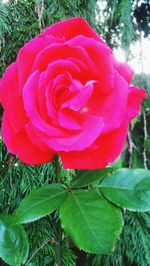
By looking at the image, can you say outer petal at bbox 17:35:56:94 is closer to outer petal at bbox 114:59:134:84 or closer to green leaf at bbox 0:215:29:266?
outer petal at bbox 114:59:134:84

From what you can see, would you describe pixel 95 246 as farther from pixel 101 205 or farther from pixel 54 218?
pixel 54 218

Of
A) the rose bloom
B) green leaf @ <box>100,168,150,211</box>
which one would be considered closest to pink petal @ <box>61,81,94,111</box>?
the rose bloom

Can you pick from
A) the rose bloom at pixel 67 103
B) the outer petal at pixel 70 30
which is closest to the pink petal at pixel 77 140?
the rose bloom at pixel 67 103

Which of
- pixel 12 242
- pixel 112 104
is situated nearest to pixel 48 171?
pixel 12 242

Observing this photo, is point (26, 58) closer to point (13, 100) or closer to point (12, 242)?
point (13, 100)

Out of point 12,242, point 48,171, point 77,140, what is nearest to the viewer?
point 77,140

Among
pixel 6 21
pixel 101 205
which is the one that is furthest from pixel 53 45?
pixel 6 21
